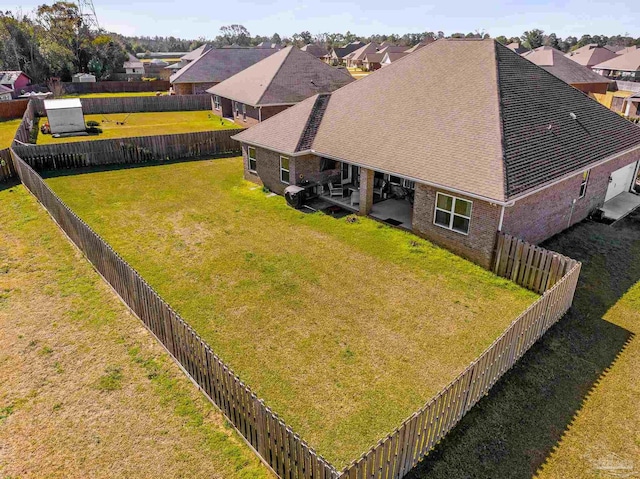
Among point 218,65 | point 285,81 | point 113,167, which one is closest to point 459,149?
point 113,167

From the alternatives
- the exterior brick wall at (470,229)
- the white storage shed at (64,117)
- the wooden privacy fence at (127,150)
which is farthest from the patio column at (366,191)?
the white storage shed at (64,117)

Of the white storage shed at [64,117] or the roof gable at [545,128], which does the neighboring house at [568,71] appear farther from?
the white storage shed at [64,117]

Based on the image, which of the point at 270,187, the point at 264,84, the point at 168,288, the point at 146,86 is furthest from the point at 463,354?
the point at 146,86

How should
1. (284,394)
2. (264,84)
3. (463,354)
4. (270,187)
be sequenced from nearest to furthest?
(284,394) → (463,354) → (270,187) → (264,84)

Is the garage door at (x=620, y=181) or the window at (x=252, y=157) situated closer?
the garage door at (x=620, y=181)

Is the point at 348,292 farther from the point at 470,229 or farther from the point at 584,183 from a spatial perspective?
the point at 584,183

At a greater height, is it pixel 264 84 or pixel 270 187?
pixel 264 84

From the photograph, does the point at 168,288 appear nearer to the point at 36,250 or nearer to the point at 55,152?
the point at 36,250
